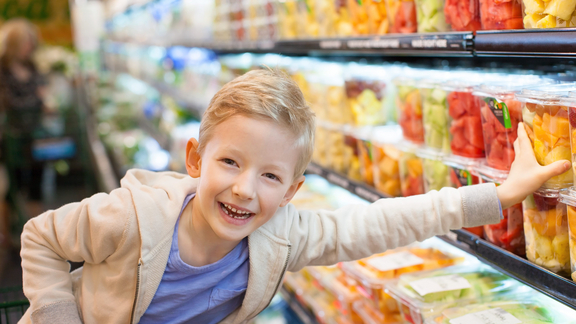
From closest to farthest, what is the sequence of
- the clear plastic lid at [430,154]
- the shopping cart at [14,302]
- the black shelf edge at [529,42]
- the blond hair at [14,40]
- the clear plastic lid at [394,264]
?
the black shelf edge at [529,42] → the shopping cart at [14,302] → the clear plastic lid at [430,154] → the clear plastic lid at [394,264] → the blond hair at [14,40]

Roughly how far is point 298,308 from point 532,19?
5.82 feet

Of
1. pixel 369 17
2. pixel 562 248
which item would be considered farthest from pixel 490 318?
pixel 369 17

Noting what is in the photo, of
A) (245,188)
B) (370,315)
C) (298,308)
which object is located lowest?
(298,308)

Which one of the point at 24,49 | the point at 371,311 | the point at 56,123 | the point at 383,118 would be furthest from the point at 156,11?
the point at 371,311

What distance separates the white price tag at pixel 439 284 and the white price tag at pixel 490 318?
145 mm

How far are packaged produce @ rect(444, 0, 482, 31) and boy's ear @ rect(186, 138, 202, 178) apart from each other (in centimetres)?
80

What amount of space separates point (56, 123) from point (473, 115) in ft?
19.6

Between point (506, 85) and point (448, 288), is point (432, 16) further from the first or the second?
point (448, 288)

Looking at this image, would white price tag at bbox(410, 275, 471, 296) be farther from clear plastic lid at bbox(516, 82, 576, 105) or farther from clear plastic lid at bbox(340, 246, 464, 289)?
clear plastic lid at bbox(516, 82, 576, 105)

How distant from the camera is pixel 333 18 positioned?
2.25 metres

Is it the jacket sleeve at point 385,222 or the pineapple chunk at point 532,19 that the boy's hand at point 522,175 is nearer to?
the jacket sleeve at point 385,222

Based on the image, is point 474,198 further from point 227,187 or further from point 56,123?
point 56,123

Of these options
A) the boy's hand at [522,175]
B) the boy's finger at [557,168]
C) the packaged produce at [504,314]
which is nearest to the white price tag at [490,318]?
the packaged produce at [504,314]

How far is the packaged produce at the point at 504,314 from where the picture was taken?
1409mm
